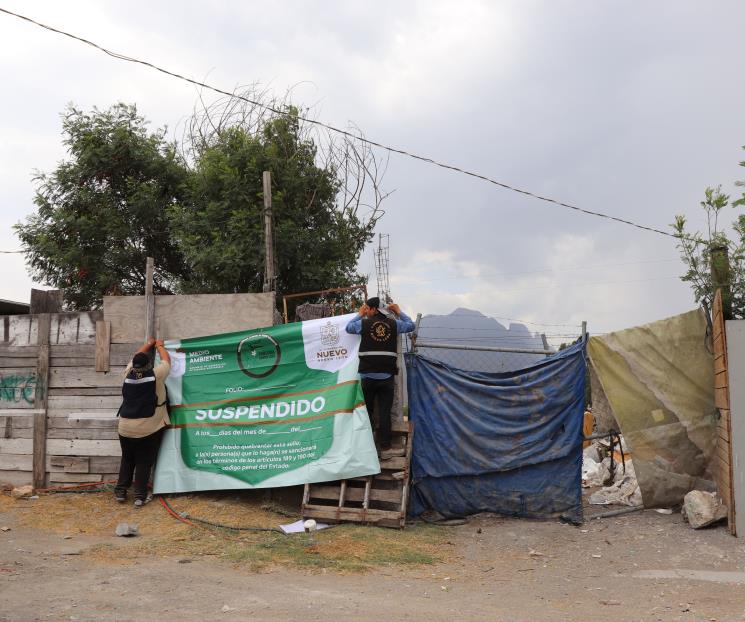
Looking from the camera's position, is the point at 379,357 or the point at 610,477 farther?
the point at 610,477

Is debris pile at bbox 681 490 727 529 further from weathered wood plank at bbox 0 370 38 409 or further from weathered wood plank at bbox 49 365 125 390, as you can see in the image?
weathered wood plank at bbox 0 370 38 409

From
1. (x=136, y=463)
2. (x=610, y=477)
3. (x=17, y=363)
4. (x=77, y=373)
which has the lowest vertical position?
(x=610, y=477)

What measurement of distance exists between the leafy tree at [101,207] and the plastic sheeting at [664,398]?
13318 millimetres

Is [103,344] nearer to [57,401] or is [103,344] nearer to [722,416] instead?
[57,401]

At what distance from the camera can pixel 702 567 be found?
651 cm

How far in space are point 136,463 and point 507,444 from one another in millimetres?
4715

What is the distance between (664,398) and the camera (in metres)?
8.50

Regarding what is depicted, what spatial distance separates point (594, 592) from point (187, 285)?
549 inches

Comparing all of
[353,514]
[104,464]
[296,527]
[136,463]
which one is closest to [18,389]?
[104,464]

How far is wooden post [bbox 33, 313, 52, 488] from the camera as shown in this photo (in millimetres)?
9352

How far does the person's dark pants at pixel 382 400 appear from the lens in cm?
798

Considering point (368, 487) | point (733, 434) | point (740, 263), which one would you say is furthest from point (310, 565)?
point (740, 263)

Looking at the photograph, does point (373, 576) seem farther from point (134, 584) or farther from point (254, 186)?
point (254, 186)

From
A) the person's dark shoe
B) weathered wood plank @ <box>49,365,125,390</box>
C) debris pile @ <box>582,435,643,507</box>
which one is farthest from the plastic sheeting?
weathered wood plank @ <box>49,365,125,390</box>
